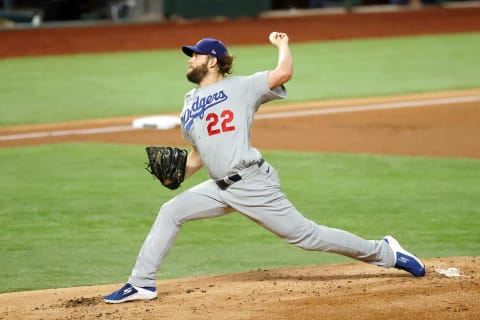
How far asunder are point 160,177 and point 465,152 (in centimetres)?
599

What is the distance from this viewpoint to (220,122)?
19.2ft

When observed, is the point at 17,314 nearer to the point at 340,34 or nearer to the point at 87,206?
the point at 87,206

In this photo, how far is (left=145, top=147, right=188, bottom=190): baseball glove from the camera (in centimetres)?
595

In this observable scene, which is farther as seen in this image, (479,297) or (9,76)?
(9,76)

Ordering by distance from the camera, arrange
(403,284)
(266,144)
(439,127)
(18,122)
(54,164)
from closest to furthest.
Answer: (403,284)
(54,164)
(266,144)
(439,127)
(18,122)

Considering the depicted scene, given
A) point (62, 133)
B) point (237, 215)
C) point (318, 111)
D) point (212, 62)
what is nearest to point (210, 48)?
point (212, 62)

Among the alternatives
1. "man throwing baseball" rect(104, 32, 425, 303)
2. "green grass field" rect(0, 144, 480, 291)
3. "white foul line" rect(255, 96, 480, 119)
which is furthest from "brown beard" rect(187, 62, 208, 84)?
"white foul line" rect(255, 96, 480, 119)

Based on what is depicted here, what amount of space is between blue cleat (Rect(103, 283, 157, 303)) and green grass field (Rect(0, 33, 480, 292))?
1.04 m

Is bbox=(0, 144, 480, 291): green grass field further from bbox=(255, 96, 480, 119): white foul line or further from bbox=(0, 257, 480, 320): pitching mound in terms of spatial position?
bbox=(255, 96, 480, 119): white foul line

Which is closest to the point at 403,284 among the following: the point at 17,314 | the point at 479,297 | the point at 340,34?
the point at 479,297

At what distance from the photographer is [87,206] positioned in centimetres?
896

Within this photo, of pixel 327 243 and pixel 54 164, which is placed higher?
pixel 327 243

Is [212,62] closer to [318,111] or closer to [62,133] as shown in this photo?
[62,133]

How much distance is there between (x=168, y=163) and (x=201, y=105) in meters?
0.39
